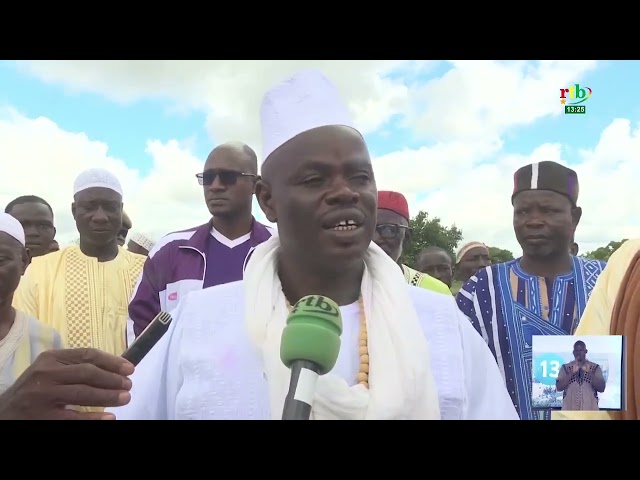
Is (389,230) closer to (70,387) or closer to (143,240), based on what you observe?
(143,240)

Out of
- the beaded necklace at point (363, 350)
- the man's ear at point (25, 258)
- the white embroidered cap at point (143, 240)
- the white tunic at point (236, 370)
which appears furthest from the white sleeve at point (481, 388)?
the man's ear at point (25, 258)

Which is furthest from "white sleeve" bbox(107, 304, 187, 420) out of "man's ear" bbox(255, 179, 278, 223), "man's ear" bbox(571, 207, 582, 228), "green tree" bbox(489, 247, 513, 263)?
"man's ear" bbox(571, 207, 582, 228)

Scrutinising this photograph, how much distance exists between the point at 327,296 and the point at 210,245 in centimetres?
70

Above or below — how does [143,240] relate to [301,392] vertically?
above

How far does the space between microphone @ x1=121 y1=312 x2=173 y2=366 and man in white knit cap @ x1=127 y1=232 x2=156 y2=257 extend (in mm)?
532

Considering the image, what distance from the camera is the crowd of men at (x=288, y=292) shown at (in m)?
2.03

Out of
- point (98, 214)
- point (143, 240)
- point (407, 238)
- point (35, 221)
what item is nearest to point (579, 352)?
point (407, 238)

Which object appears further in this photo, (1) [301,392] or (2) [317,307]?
(2) [317,307]

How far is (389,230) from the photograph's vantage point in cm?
254

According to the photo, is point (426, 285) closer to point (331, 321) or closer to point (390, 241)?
point (390, 241)

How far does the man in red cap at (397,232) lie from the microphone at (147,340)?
81cm

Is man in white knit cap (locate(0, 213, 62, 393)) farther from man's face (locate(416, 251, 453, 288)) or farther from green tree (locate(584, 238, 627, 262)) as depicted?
green tree (locate(584, 238, 627, 262))

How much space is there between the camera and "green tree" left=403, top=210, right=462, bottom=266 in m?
2.59

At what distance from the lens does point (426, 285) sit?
8.11 feet
